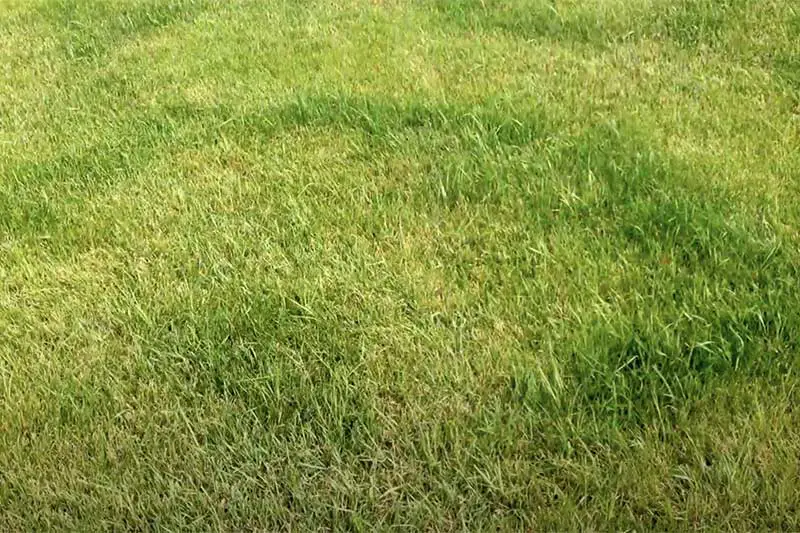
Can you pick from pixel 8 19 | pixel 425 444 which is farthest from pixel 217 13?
pixel 425 444

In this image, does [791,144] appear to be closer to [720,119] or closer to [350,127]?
[720,119]

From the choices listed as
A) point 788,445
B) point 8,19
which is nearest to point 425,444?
point 788,445

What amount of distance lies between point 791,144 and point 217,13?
3.55m

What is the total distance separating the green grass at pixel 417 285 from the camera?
218 centimetres

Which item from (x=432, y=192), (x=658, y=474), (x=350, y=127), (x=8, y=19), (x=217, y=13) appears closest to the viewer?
(x=658, y=474)

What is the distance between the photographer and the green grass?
7.15 ft

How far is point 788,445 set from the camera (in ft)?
7.06

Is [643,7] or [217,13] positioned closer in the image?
[643,7]

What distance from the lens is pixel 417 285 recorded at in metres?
2.81

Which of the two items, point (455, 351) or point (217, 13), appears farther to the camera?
point (217, 13)

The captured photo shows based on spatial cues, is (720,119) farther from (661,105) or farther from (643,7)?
(643,7)

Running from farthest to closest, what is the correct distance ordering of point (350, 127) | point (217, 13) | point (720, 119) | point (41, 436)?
point (217, 13), point (350, 127), point (720, 119), point (41, 436)

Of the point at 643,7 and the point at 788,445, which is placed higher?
the point at 643,7

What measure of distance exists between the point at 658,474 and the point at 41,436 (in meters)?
1.69
